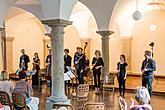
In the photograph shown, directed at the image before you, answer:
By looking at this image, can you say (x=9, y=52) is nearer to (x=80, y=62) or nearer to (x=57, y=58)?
(x=80, y=62)

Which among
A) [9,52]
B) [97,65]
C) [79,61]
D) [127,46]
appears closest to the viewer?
[97,65]

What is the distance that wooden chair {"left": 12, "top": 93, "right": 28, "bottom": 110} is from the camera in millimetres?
5812

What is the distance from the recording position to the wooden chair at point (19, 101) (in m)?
5.81

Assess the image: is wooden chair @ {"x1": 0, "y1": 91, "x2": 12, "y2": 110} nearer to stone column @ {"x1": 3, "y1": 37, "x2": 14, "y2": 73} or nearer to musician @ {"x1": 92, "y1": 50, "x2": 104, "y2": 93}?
musician @ {"x1": 92, "y1": 50, "x2": 104, "y2": 93}

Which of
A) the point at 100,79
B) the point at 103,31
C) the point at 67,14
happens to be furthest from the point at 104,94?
the point at 67,14

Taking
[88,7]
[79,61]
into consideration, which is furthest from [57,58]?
[88,7]

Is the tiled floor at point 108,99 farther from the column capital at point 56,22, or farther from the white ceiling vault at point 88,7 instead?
the white ceiling vault at point 88,7

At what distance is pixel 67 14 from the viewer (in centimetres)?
750

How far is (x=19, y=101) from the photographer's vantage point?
5.89m

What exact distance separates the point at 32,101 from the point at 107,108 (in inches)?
102

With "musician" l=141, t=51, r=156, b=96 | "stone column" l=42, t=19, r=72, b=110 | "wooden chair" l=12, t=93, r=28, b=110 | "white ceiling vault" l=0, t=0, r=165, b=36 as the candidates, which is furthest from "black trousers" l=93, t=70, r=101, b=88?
"wooden chair" l=12, t=93, r=28, b=110

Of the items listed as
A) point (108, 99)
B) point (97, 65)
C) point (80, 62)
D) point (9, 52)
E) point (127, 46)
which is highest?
point (127, 46)

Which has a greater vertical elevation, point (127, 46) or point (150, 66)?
point (127, 46)

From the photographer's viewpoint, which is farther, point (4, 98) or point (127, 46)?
point (127, 46)
